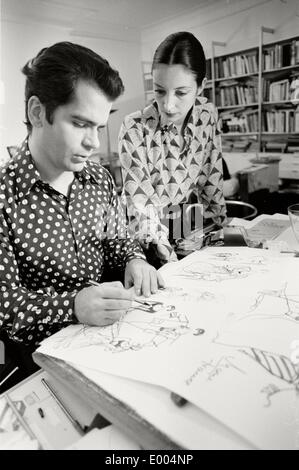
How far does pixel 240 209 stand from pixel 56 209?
0.89m

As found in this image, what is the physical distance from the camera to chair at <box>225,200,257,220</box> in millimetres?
1527

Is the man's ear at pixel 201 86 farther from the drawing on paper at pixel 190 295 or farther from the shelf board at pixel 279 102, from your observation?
the drawing on paper at pixel 190 295

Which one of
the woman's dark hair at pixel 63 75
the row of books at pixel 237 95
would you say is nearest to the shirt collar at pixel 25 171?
the woman's dark hair at pixel 63 75

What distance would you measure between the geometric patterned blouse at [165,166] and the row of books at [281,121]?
0.19 metres

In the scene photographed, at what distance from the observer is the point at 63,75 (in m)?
0.81

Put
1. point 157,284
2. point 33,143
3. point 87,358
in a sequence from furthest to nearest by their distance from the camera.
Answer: point 33,143, point 157,284, point 87,358

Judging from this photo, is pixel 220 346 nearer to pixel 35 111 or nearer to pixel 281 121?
pixel 35 111

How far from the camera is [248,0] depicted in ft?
4.04

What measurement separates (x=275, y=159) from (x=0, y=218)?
3.44ft

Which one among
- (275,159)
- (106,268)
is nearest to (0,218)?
(106,268)

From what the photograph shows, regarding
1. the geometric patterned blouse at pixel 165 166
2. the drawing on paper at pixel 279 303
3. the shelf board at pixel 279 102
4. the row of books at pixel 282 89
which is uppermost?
the row of books at pixel 282 89

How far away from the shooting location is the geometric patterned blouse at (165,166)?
135 cm

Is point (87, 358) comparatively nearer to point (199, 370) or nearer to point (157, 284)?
point (199, 370)

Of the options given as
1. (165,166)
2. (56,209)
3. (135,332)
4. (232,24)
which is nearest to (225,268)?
(135,332)
